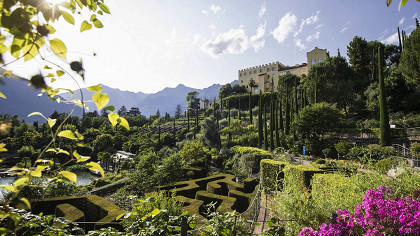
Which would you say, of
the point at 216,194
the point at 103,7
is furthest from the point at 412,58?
the point at 103,7

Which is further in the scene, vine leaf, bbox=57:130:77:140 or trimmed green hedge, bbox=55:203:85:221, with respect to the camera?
trimmed green hedge, bbox=55:203:85:221

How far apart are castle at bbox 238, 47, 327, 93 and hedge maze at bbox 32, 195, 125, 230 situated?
43.5m

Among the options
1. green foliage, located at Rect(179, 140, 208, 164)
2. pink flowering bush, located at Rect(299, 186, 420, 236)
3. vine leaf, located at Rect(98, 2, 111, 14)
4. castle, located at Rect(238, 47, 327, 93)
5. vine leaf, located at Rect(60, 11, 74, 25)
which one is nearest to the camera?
vine leaf, located at Rect(60, 11, 74, 25)

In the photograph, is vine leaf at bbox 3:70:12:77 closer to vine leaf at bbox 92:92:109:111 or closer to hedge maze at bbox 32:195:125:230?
vine leaf at bbox 92:92:109:111

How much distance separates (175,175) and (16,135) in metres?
40.6

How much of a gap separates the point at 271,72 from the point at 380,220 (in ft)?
186

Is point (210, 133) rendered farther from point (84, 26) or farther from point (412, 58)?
point (84, 26)

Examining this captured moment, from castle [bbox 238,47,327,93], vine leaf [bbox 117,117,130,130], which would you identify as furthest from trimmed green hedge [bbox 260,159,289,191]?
castle [bbox 238,47,327,93]

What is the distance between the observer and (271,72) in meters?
55.2

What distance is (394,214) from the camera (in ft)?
7.39

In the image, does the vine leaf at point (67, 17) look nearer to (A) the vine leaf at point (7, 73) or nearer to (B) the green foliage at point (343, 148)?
(A) the vine leaf at point (7, 73)

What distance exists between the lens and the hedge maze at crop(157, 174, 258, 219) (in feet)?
25.7

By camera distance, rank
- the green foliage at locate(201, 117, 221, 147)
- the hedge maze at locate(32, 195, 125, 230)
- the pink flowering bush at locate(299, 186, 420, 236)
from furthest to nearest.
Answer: the green foliage at locate(201, 117, 221, 147)
the hedge maze at locate(32, 195, 125, 230)
the pink flowering bush at locate(299, 186, 420, 236)

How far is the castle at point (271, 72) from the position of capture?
1778 inches
